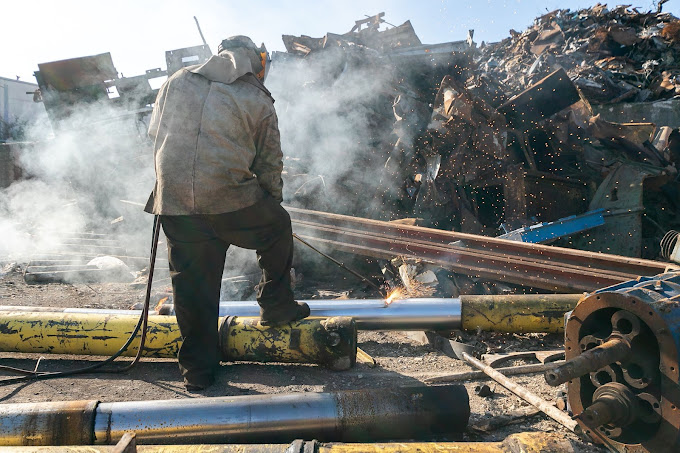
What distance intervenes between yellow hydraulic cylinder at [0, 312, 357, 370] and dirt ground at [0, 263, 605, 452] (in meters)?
Result: 0.11

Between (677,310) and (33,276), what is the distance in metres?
6.57

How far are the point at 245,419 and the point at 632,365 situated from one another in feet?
5.21

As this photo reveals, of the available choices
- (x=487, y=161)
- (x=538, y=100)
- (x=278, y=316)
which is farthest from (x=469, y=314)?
(x=538, y=100)

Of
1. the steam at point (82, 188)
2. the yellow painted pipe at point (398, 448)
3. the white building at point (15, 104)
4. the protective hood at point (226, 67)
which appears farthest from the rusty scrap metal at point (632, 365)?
the white building at point (15, 104)

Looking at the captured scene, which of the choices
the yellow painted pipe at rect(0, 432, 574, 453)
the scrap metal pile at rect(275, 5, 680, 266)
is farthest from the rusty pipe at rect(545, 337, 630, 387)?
the scrap metal pile at rect(275, 5, 680, 266)

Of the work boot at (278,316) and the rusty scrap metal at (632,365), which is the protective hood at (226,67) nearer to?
the work boot at (278,316)

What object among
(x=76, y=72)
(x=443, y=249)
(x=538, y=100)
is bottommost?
(x=443, y=249)

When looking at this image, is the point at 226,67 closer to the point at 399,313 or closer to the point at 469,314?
the point at 399,313

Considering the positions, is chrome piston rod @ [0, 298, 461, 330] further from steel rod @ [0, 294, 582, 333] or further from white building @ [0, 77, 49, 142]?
white building @ [0, 77, 49, 142]

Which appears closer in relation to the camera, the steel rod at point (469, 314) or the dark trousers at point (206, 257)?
the dark trousers at point (206, 257)

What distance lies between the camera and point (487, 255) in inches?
165

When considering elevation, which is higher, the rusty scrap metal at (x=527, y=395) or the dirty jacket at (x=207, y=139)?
the dirty jacket at (x=207, y=139)

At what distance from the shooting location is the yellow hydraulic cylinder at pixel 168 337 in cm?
270

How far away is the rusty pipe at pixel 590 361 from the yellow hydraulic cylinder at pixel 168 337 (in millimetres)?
1387
